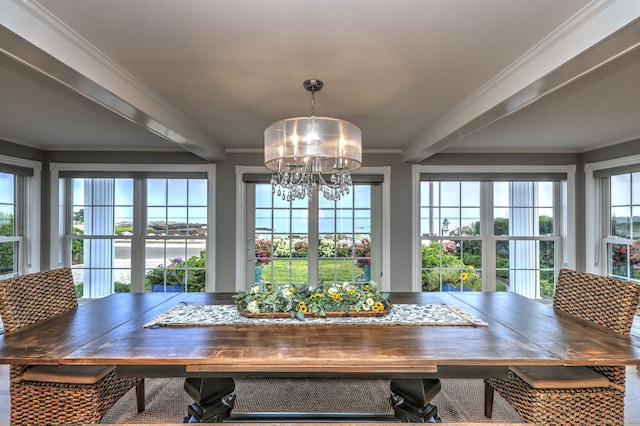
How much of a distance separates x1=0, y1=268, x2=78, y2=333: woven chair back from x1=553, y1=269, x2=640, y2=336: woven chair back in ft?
11.0

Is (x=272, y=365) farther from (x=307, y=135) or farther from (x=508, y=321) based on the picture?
(x=508, y=321)

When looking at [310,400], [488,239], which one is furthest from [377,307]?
[488,239]

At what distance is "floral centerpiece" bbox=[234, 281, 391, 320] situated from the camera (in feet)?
6.59

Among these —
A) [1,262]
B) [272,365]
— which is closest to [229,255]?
[1,262]

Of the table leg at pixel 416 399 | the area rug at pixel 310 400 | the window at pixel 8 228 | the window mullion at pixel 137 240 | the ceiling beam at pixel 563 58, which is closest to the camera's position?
the ceiling beam at pixel 563 58

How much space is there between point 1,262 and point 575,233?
700cm

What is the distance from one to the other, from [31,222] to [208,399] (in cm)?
Answer: 377

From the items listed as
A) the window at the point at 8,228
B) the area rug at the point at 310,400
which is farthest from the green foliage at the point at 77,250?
the area rug at the point at 310,400

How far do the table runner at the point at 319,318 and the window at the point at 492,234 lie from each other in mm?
2302

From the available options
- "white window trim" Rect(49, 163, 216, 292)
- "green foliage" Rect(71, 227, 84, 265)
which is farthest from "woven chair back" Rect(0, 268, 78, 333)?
"green foliage" Rect(71, 227, 84, 265)

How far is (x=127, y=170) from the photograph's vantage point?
13.9 ft

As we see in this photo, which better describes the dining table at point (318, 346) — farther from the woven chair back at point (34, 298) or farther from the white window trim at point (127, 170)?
the white window trim at point (127, 170)

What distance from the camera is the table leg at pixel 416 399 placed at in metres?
1.81

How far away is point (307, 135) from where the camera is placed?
193cm
